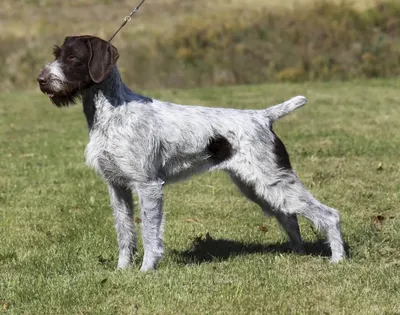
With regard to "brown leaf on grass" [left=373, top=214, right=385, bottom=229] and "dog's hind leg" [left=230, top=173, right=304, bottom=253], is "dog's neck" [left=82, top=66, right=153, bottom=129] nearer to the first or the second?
"dog's hind leg" [left=230, top=173, right=304, bottom=253]

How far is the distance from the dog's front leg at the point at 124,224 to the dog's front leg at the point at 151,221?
359 millimetres

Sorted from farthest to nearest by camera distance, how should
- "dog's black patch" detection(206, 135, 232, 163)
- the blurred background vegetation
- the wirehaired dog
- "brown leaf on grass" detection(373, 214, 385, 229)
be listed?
1. the blurred background vegetation
2. "brown leaf on grass" detection(373, 214, 385, 229)
3. "dog's black patch" detection(206, 135, 232, 163)
4. the wirehaired dog

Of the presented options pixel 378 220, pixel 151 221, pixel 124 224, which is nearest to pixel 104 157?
pixel 151 221

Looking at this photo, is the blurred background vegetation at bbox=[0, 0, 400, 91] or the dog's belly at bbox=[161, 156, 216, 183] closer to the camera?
the dog's belly at bbox=[161, 156, 216, 183]

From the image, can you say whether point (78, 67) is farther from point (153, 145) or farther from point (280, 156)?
point (280, 156)

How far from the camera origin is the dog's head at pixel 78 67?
595cm

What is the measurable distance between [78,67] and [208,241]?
2.29 metres

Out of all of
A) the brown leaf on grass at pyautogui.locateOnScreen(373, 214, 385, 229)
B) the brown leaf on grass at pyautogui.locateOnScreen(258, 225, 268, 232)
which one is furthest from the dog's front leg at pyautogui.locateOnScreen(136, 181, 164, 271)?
the brown leaf on grass at pyautogui.locateOnScreen(373, 214, 385, 229)

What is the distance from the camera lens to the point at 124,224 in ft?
21.6

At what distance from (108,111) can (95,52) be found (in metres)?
0.47

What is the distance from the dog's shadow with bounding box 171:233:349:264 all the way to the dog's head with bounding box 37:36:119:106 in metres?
1.76

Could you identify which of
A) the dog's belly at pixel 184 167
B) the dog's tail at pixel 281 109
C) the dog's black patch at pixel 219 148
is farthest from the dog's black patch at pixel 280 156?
the dog's belly at pixel 184 167

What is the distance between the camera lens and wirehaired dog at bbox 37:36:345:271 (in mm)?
6043

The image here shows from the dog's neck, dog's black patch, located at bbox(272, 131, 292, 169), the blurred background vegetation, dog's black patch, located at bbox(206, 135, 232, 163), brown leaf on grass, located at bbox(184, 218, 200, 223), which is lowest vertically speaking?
the blurred background vegetation
